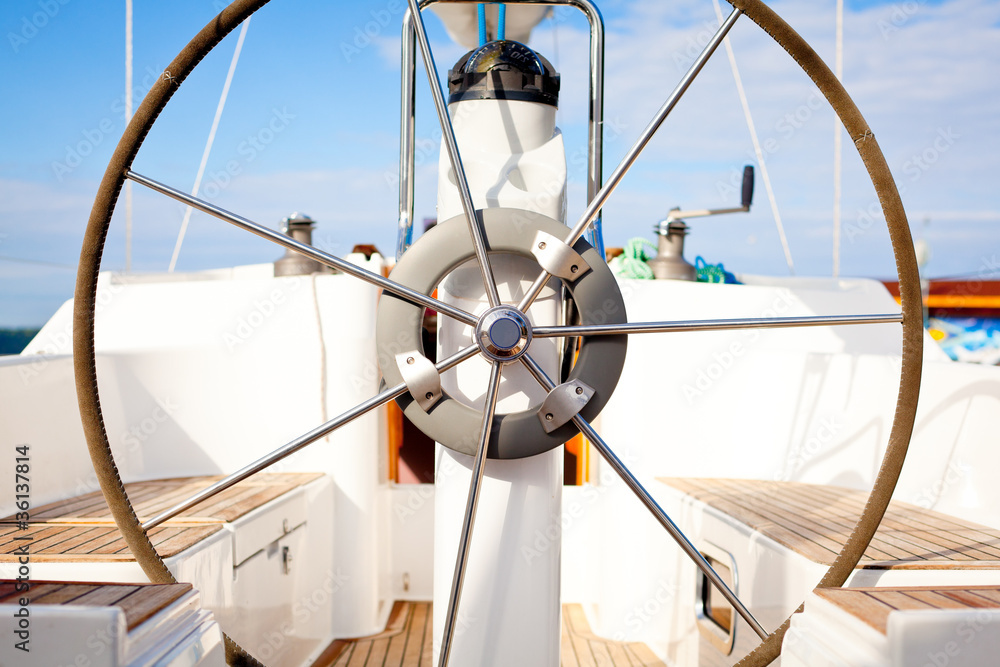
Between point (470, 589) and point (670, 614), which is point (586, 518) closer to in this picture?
point (670, 614)

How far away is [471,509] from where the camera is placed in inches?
35.8

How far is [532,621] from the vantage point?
1075 mm

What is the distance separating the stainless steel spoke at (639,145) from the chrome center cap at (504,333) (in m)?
0.02

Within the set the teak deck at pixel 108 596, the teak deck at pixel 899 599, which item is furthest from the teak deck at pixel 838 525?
the teak deck at pixel 108 596

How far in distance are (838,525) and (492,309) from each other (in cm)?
106

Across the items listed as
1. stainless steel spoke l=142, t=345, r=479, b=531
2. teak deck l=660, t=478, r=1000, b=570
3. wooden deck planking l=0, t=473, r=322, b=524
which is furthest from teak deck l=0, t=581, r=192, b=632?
teak deck l=660, t=478, r=1000, b=570

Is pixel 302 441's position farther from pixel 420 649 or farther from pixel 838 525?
pixel 420 649

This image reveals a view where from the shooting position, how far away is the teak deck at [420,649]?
78.0 inches

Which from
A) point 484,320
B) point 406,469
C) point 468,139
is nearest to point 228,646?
point 484,320

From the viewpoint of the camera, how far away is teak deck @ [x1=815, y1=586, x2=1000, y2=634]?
789mm

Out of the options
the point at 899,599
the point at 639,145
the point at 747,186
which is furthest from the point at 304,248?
the point at 747,186

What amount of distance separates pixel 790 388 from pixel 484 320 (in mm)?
1576

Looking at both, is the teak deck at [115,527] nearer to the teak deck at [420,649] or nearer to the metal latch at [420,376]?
the teak deck at [420,649]

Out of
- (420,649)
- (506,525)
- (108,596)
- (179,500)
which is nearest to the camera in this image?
(108,596)
